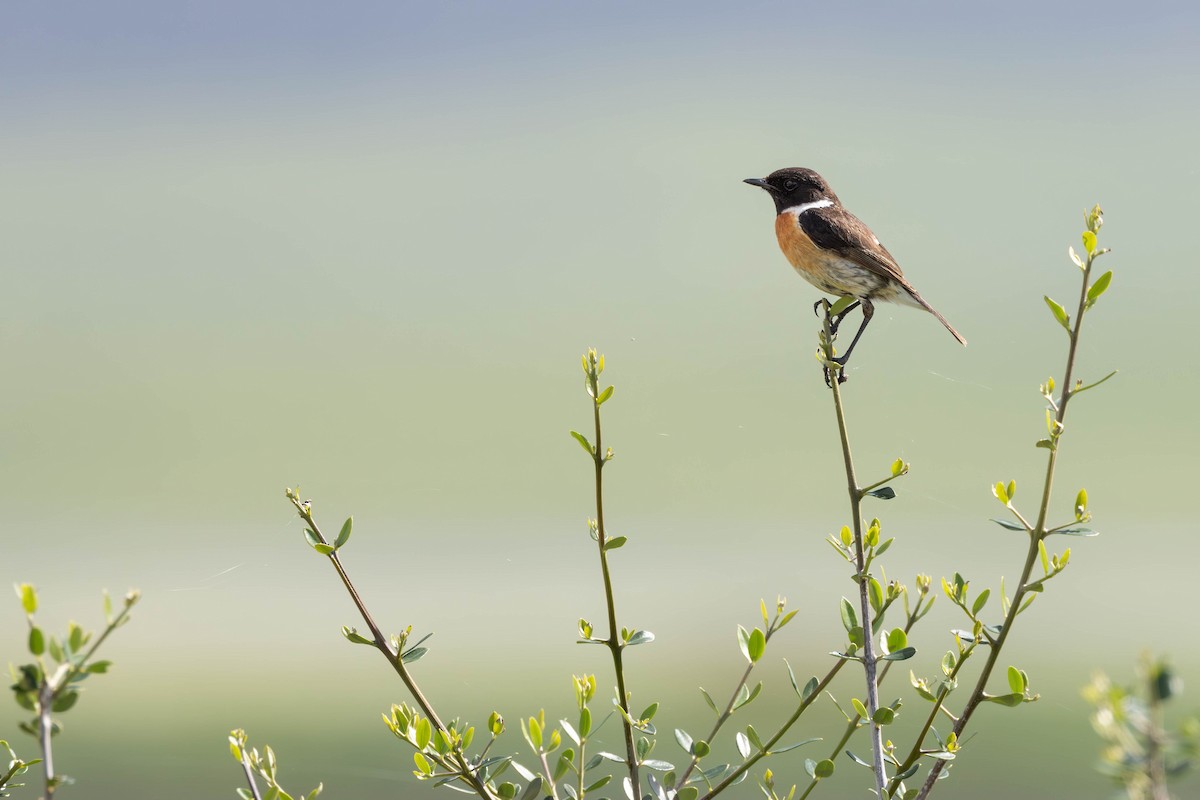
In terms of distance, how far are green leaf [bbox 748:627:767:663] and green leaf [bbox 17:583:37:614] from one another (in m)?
0.46

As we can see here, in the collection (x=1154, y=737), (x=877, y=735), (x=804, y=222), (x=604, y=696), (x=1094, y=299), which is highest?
(x=804, y=222)

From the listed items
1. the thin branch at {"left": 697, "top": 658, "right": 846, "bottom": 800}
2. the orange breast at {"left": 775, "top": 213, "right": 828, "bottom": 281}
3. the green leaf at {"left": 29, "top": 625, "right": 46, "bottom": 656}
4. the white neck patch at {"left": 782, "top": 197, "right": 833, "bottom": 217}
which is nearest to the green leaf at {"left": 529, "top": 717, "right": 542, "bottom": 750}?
the thin branch at {"left": 697, "top": 658, "right": 846, "bottom": 800}

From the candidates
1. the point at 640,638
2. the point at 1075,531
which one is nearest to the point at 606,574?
the point at 640,638

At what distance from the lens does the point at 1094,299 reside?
0.77 meters

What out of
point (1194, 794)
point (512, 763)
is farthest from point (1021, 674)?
point (1194, 794)

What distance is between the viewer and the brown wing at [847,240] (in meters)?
1.89

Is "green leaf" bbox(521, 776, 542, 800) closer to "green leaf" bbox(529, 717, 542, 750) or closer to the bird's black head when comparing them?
"green leaf" bbox(529, 717, 542, 750)

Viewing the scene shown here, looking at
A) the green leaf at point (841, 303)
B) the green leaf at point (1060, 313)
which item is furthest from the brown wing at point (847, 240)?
the green leaf at point (1060, 313)

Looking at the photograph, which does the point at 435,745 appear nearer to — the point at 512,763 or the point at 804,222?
the point at 512,763

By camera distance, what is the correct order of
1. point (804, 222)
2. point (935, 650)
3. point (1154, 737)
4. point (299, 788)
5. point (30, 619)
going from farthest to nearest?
point (935, 650) → point (299, 788) → point (804, 222) → point (30, 619) → point (1154, 737)

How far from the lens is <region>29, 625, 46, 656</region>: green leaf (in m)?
0.51

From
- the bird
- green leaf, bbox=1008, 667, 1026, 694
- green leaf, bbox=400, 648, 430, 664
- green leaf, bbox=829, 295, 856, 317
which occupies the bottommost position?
green leaf, bbox=1008, 667, 1026, 694

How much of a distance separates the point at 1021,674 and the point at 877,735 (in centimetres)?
11

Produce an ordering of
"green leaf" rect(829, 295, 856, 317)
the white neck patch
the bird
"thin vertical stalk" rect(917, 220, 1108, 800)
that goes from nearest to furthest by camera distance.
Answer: "thin vertical stalk" rect(917, 220, 1108, 800) < "green leaf" rect(829, 295, 856, 317) < the bird < the white neck patch
